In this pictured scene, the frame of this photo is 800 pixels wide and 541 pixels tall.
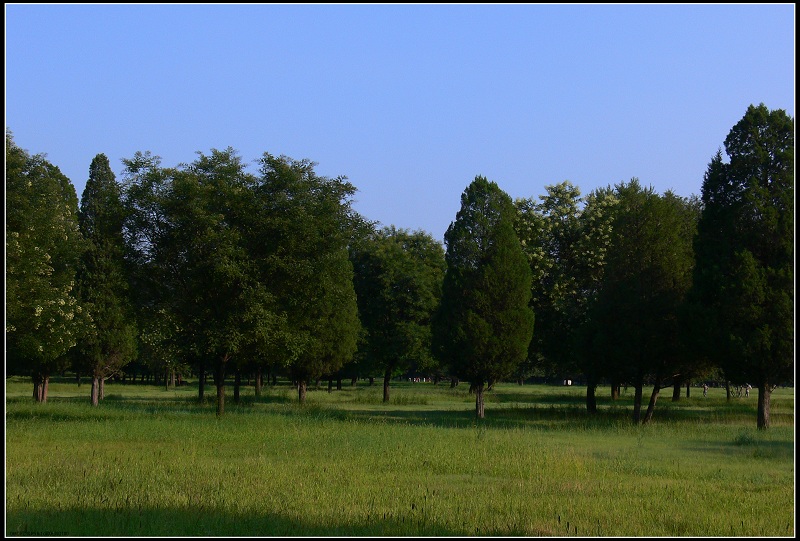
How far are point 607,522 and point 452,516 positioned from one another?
2451 mm

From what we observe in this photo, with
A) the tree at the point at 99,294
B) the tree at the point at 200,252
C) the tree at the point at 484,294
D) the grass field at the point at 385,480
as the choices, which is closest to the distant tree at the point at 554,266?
the tree at the point at 484,294

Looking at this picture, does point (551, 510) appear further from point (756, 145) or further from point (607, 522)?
point (756, 145)

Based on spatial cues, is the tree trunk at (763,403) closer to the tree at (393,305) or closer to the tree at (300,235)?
the tree at (300,235)

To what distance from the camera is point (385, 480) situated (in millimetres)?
16938

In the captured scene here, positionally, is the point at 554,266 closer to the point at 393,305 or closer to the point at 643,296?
the point at 643,296

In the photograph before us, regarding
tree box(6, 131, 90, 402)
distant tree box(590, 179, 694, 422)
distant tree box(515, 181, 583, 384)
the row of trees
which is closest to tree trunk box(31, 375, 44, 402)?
the row of trees

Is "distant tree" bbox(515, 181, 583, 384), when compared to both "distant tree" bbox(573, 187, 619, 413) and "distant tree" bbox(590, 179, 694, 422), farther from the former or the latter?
"distant tree" bbox(590, 179, 694, 422)

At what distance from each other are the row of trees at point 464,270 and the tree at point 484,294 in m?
0.08

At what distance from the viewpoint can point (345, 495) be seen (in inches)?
580

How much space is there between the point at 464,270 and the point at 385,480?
2476 cm

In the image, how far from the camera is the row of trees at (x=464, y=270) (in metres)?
31.6

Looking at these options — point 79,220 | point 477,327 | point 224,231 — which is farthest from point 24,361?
point 477,327

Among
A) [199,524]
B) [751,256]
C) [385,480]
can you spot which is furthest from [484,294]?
[199,524]

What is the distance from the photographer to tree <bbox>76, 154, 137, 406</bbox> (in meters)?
47.0
